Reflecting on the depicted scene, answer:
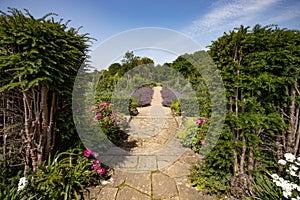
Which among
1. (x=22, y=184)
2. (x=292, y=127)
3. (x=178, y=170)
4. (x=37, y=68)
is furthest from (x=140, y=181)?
(x=292, y=127)

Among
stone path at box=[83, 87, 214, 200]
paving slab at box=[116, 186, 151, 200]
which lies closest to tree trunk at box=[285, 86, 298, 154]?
stone path at box=[83, 87, 214, 200]

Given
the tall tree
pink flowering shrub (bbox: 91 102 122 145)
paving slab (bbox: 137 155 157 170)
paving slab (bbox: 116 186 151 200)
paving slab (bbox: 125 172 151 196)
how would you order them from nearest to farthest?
the tall tree < paving slab (bbox: 116 186 151 200) < paving slab (bbox: 125 172 151 196) < paving slab (bbox: 137 155 157 170) < pink flowering shrub (bbox: 91 102 122 145)

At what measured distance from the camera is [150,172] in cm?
232

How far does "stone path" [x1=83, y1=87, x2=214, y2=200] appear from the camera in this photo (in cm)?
183

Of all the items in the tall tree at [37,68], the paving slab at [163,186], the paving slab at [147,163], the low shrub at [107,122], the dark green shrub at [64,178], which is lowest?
the paving slab at [163,186]

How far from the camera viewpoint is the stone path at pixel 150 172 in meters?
1.83

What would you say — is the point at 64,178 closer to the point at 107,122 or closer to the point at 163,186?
the point at 163,186

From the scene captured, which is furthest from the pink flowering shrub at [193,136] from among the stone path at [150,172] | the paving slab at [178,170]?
the paving slab at [178,170]

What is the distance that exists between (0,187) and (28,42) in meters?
1.63

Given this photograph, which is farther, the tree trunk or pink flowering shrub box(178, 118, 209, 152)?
pink flowering shrub box(178, 118, 209, 152)

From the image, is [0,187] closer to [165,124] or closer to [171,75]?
[165,124]

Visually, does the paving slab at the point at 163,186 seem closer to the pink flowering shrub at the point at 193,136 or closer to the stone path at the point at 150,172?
the stone path at the point at 150,172

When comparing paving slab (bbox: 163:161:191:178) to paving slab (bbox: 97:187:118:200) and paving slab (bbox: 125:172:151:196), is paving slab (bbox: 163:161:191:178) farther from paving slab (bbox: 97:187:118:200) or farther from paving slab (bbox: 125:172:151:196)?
paving slab (bbox: 97:187:118:200)

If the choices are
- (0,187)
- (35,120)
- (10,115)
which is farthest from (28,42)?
(0,187)
